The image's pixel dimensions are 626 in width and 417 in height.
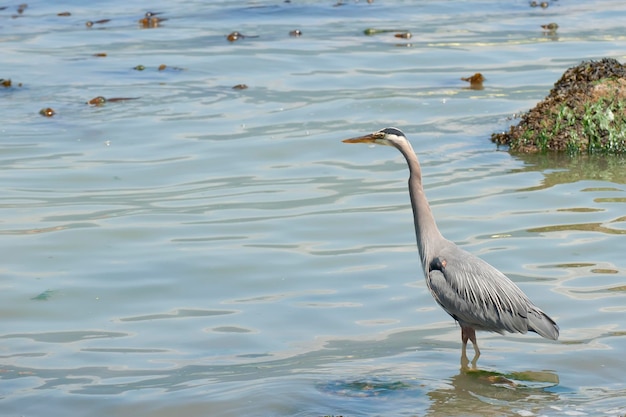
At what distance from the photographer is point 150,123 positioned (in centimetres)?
1397

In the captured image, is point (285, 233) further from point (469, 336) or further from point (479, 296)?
point (479, 296)

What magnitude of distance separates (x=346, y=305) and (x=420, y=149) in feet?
15.1

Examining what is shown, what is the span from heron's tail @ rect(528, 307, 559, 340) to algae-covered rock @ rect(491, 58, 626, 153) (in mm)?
5357

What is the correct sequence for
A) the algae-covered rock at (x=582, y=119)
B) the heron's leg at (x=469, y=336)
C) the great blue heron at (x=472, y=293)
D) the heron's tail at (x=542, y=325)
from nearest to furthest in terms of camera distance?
the heron's tail at (x=542, y=325)
the great blue heron at (x=472, y=293)
the heron's leg at (x=469, y=336)
the algae-covered rock at (x=582, y=119)

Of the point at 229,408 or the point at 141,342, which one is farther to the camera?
the point at 141,342

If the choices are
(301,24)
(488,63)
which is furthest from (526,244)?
(301,24)

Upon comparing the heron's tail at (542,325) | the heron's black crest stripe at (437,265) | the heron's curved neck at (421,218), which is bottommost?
the heron's tail at (542,325)

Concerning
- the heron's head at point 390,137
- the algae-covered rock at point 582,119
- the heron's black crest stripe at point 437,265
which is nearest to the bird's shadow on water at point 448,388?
the heron's black crest stripe at point 437,265

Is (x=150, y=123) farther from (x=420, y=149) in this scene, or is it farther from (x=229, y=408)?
(x=229, y=408)

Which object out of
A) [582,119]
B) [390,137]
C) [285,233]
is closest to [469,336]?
[390,137]

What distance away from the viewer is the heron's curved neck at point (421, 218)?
24.3 ft

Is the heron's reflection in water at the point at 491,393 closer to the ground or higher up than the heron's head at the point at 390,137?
closer to the ground

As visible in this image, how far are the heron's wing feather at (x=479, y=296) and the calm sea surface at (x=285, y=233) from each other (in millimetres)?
292

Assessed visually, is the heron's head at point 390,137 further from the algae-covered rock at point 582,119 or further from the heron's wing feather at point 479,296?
the algae-covered rock at point 582,119
